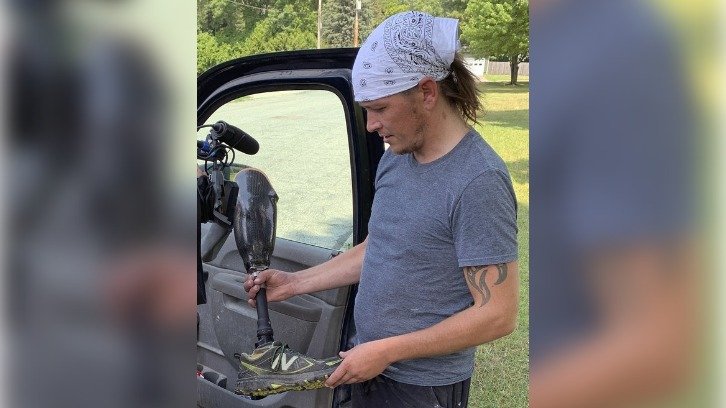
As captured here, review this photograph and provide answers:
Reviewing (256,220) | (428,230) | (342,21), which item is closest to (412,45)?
(428,230)

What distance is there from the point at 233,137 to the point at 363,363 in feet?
3.38

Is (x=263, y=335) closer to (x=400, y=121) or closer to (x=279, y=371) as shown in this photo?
(x=279, y=371)

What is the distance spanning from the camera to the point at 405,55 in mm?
1961

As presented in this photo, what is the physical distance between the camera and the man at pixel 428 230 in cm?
188

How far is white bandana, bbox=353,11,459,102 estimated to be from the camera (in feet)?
6.47

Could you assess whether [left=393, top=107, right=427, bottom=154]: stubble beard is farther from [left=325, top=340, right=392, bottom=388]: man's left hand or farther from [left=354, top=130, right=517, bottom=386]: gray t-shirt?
[left=325, top=340, right=392, bottom=388]: man's left hand

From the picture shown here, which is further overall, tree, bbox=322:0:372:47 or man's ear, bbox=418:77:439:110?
tree, bbox=322:0:372:47

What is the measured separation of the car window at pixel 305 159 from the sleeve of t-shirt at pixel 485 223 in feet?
3.02

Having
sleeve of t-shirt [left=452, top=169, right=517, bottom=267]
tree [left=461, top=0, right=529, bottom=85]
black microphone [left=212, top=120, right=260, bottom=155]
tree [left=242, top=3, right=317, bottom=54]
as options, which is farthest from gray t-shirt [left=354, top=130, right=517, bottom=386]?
tree [left=461, top=0, right=529, bottom=85]

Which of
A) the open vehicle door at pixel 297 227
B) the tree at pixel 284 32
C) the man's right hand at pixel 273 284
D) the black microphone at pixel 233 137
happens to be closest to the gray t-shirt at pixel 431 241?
the man's right hand at pixel 273 284

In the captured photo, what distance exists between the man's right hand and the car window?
332 mm
